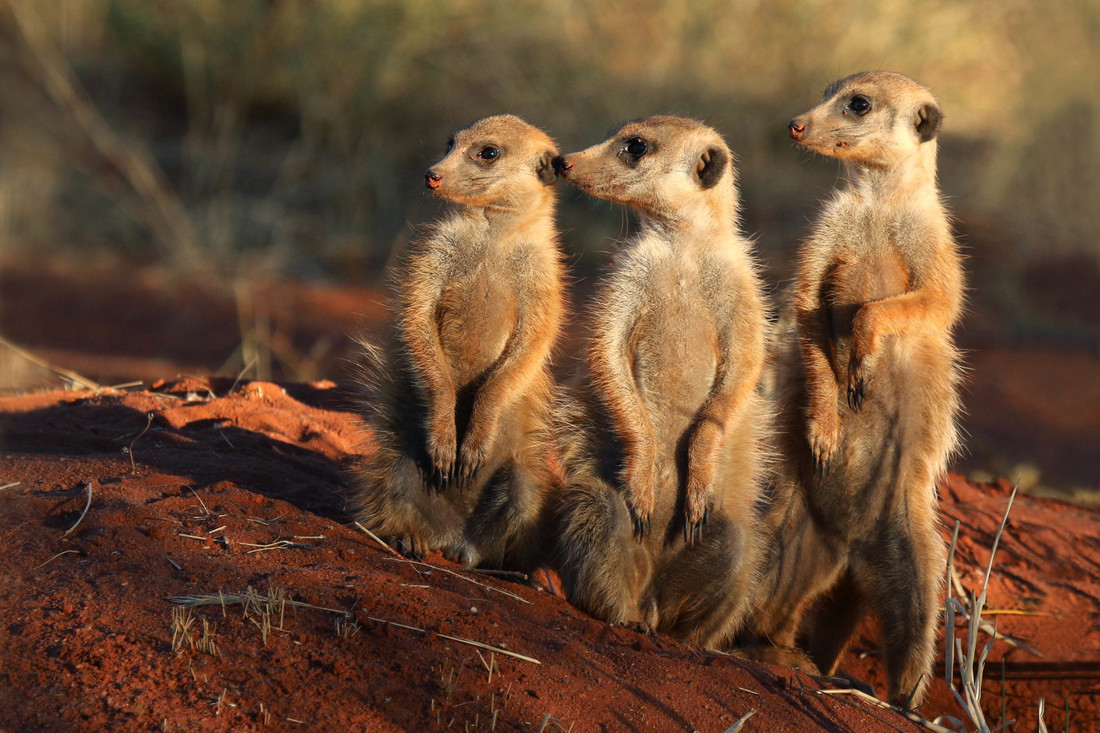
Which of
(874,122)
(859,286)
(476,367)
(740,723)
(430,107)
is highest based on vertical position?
(874,122)

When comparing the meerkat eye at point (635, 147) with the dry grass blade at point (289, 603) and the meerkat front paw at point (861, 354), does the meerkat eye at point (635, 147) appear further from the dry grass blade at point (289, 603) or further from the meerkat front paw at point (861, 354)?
the dry grass blade at point (289, 603)

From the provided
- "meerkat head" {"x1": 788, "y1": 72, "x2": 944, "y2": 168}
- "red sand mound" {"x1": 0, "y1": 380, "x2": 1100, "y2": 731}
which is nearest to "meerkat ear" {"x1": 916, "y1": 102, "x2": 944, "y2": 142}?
"meerkat head" {"x1": 788, "y1": 72, "x2": 944, "y2": 168}

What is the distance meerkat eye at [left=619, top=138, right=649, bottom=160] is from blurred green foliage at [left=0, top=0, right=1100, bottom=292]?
21.9 ft

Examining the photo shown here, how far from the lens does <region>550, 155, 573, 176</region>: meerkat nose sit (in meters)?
4.06

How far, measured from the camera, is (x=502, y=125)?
438 cm

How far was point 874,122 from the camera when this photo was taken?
13.9 feet

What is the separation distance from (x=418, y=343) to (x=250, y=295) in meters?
6.39

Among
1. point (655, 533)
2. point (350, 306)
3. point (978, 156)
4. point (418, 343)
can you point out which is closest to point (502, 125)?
point (418, 343)

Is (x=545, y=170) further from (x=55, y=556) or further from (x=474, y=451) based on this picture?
(x=55, y=556)

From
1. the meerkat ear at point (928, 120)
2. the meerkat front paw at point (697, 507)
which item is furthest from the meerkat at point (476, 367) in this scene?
the meerkat ear at point (928, 120)

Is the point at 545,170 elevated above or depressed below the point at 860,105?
below

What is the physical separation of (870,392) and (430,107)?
9043 millimetres

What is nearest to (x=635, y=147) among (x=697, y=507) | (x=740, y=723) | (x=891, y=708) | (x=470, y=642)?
(x=697, y=507)

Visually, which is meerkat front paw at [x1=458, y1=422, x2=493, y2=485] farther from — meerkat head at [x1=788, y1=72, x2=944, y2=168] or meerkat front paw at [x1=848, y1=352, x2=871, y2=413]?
meerkat head at [x1=788, y1=72, x2=944, y2=168]
